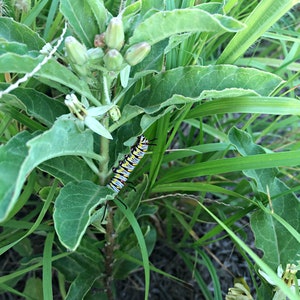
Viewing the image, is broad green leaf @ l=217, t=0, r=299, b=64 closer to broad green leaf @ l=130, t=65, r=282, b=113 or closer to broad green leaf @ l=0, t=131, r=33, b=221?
broad green leaf @ l=130, t=65, r=282, b=113

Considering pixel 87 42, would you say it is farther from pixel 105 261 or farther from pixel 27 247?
pixel 27 247

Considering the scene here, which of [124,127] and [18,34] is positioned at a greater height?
[18,34]

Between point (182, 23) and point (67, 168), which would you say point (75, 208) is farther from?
point (182, 23)

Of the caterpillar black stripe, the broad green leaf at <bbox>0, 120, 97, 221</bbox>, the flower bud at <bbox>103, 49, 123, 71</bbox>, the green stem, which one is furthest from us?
the caterpillar black stripe

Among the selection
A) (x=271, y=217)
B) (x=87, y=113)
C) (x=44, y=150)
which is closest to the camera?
(x=44, y=150)

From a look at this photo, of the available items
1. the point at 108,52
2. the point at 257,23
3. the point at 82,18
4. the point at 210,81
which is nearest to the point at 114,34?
the point at 108,52

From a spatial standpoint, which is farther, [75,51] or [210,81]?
[210,81]

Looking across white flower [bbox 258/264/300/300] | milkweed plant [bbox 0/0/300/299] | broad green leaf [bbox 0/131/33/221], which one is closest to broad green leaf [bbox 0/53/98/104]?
milkweed plant [bbox 0/0/300/299]
